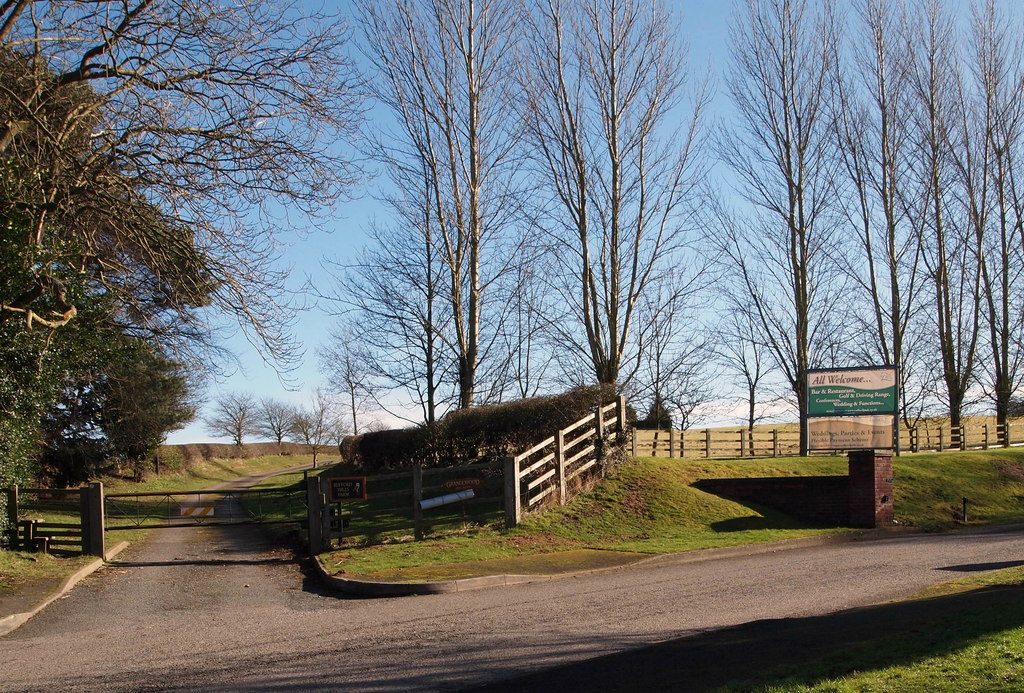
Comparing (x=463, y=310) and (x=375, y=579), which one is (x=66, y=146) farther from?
(x=463, y=310)

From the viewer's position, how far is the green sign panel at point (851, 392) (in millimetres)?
23688

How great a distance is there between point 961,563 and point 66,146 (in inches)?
613

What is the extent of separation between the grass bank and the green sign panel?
1.76 metres

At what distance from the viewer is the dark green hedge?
1994 cm

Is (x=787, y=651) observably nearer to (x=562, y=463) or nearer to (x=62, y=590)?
(x=62, y=590)

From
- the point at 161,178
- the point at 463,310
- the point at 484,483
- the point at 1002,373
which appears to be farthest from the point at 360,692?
the point at 1002,373

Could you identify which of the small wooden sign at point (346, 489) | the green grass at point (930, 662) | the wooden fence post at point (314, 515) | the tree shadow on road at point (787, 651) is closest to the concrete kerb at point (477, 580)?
the wooden fence post at point (314, 515)

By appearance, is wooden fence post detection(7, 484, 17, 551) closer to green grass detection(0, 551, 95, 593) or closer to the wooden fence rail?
the wooden fence rail

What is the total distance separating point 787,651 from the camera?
7.17 meters

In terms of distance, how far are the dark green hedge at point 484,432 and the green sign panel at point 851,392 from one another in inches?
299

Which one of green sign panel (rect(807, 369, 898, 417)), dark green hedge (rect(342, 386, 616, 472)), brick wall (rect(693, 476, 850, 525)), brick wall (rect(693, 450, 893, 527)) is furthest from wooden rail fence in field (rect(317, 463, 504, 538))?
green sign panel (rect(807, 369, 898, 417))

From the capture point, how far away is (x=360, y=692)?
660 centimetres

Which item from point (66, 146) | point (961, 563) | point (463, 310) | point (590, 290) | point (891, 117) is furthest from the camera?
point (891, 117)

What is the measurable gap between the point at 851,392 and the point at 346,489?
50.6 ft
